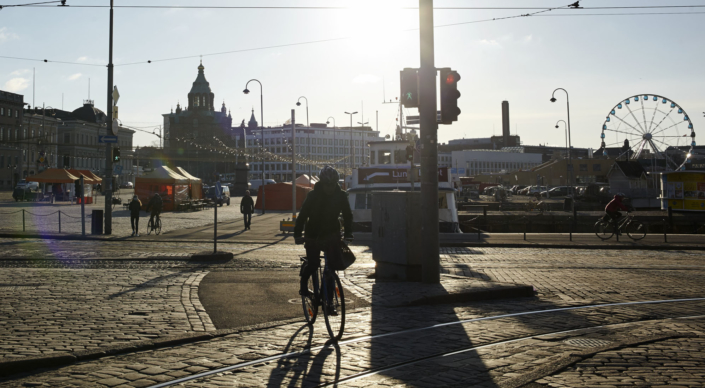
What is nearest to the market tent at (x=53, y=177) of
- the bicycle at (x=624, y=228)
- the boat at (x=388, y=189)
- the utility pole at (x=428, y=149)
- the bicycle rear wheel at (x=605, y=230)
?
the boat at (x=388, y=189)

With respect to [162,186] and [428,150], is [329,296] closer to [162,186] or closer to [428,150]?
[428,150]

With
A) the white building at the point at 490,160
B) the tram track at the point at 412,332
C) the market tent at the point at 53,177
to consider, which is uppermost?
the white building at the point at 490,160

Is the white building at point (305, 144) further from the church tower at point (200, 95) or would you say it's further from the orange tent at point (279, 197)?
the orange tent at point (279, 197)

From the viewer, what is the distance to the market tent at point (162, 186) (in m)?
45.2

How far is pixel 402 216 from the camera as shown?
1074cm

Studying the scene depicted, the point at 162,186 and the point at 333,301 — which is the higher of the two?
the point at 162,186

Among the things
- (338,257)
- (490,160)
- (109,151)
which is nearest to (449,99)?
(338,257)

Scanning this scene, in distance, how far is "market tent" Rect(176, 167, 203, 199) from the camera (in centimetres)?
5088

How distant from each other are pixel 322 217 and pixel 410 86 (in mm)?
4230

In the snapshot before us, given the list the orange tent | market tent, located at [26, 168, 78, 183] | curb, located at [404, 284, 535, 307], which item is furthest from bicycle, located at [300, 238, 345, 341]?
market tent, located at [26, 168, 78, 183]

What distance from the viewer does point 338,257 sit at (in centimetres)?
693

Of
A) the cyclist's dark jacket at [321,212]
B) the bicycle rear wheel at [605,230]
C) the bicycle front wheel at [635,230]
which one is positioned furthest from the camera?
the bicycle rear wheel at [605,230]

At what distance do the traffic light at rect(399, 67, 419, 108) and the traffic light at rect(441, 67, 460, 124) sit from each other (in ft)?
1.39

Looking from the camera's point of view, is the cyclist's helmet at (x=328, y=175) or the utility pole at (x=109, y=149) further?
the utility pole at (x=109, y=149)
